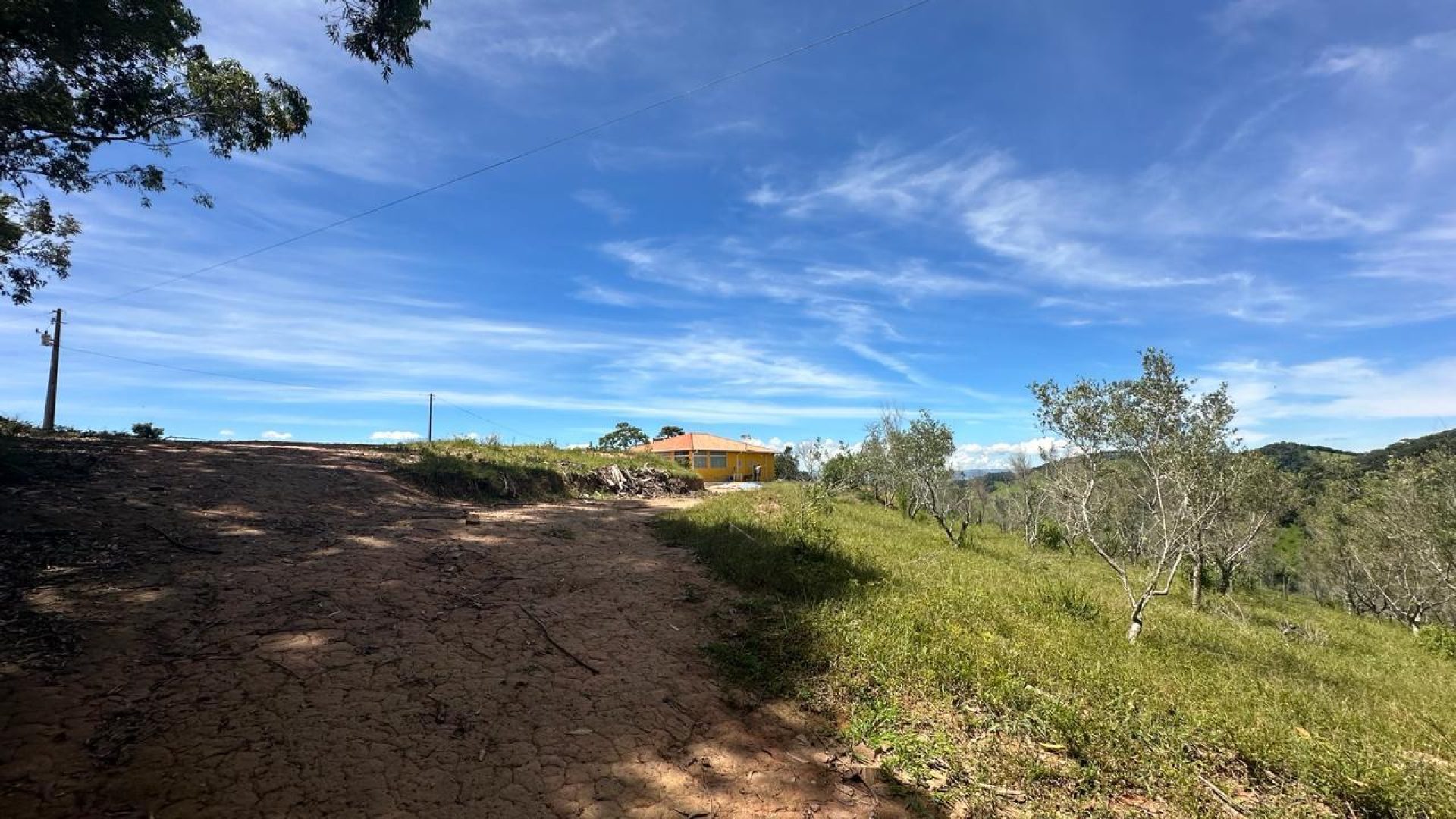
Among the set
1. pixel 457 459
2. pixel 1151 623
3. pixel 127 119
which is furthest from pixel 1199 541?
pixel 127 119

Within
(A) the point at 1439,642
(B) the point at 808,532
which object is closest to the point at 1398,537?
(A) the point at 1439,642

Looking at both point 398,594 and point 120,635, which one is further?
point 398,594

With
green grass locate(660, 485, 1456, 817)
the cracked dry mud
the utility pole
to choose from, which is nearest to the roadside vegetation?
green grass locate(660, 485, 1456, 817)

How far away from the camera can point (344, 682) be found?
3816 mm

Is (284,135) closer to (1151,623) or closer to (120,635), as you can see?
(120,635)

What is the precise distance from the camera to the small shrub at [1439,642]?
14.1 meters

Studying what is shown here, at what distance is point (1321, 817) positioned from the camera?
140 inches

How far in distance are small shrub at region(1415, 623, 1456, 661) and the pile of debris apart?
19513mm

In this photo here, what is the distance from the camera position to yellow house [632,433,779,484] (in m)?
46.7

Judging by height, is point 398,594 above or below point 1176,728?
above

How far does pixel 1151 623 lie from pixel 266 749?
1093cm

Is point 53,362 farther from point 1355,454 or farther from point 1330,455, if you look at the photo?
point 1355,454

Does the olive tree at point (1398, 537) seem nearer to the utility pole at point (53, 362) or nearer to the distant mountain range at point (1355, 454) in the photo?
the distant mountain range at point (1355, 454)

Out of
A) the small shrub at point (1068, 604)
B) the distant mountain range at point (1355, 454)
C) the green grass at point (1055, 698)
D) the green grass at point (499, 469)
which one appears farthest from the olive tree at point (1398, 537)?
the green grass at point (499, 469)
